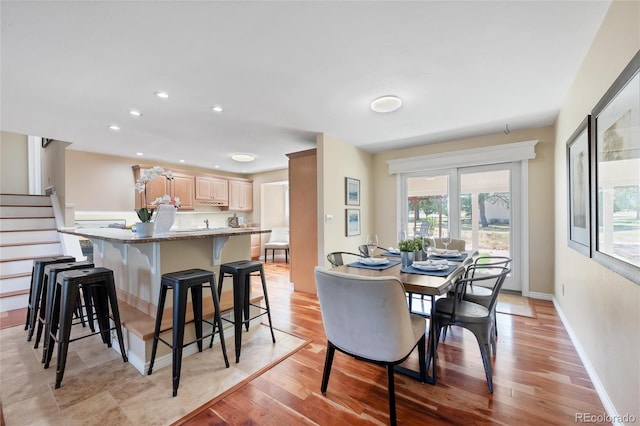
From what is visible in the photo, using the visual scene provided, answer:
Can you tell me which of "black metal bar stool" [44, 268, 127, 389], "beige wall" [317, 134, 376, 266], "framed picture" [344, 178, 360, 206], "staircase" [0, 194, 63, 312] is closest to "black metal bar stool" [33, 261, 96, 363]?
"black metal bar stool" [44, 268, 127, 389]

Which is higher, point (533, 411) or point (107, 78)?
point (107, 78)

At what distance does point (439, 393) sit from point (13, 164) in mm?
8607

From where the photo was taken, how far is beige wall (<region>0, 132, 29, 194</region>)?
558cm

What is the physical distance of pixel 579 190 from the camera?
7.35ft

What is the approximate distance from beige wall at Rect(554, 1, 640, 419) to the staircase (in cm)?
590

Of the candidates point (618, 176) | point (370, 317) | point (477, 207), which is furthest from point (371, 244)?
point (477, 207)

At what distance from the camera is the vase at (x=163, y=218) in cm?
244

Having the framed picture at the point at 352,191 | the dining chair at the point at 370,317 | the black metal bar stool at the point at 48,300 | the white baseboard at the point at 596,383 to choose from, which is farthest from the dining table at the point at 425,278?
the black metal bar stool at the point at 48,300

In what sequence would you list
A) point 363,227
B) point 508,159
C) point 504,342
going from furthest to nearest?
point 363,227
point 508,159
point 504,342

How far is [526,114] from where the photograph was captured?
3.24 metres

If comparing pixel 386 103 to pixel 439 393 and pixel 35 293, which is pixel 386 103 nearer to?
pixel 439 393

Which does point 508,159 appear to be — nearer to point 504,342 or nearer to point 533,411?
point 504,342

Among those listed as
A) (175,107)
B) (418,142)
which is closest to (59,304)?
(175,107)

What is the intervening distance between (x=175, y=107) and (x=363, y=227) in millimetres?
3370
